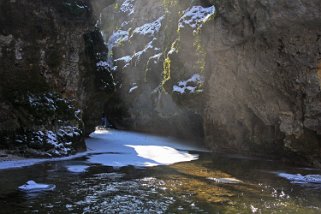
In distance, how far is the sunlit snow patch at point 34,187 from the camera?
1463 cm

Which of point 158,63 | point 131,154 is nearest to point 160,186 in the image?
point 131,154

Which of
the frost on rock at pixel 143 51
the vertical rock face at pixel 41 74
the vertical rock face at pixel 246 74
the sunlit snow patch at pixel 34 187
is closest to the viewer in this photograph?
the sunlit snow patch at pixel 34 187

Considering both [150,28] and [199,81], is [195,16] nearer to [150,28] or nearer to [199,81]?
[199,81]

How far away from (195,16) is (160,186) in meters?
19.2

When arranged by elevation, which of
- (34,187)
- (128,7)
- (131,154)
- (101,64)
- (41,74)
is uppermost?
(128,7)

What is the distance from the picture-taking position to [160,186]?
16.2 meters

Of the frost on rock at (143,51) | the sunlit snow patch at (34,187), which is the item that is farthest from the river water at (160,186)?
the frost on rock at (143,51)

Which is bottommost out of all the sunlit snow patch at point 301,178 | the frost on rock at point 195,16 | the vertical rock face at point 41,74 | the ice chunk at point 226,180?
the ice chunk at point 226,180

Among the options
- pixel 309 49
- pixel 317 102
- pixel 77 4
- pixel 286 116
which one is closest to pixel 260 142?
pixel 286 116

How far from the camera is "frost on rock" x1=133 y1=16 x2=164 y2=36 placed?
47.7 m

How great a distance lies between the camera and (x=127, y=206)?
13039mm

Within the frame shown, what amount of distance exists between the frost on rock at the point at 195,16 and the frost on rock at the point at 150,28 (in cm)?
1463

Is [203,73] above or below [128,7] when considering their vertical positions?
below

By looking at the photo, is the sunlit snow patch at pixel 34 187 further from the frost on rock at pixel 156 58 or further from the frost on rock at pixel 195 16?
the frost on rock at pixel 156 58
